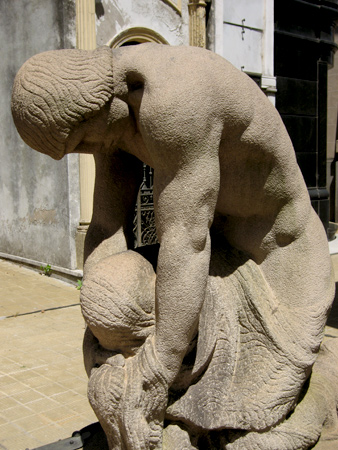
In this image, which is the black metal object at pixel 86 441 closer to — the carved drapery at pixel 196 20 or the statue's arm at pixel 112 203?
the statue's arm at pixel 112 203

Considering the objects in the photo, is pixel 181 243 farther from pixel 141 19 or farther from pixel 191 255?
pixel 141 19

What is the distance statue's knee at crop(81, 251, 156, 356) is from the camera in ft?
6.31

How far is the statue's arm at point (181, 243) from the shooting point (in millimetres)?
1841

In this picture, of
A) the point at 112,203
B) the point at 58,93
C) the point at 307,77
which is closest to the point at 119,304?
the point at 112,203

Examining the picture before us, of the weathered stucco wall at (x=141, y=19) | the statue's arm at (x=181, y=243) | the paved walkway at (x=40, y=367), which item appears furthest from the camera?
the weathered stucco wall at (x=141, y=19)

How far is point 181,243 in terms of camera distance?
6.10 ft

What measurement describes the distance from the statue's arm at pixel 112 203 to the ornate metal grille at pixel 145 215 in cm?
455

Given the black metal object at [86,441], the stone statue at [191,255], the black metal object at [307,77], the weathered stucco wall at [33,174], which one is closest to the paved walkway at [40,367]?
the black metal object at [86,441]

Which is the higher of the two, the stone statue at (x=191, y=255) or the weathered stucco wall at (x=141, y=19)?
the weathered stucco wall at (x=141, y=19)

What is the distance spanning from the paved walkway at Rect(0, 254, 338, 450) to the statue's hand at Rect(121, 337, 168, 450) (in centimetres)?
127

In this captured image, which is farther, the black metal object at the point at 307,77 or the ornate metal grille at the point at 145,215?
the black metal object at the point at 307,77

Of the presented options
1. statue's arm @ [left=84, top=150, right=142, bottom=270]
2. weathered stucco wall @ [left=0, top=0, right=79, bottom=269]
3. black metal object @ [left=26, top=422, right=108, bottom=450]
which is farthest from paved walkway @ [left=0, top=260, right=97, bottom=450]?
statue's arm @ [left=84, top=150, right=142, bottom=270]

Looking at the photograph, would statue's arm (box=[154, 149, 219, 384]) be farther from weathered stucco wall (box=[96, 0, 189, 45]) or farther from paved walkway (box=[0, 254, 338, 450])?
weathered stucco wall (box=[96, 0, 189, 45])

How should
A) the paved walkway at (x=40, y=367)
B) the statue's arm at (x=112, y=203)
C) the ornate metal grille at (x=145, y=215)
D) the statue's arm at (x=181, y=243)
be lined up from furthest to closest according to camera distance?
1. the ornate metal grille at (x=145, y=215)
2. the paved walkway at (x=40, y=367)
3. the statue's arm at (x=112, y=203)
4. the statue's arm at (x=181, y=243)
